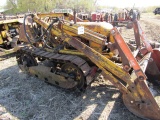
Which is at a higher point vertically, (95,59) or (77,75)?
(95,59)

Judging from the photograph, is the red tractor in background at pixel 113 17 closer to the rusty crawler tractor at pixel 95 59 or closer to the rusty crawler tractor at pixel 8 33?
the rusty crawler tractor at pixel 8 33

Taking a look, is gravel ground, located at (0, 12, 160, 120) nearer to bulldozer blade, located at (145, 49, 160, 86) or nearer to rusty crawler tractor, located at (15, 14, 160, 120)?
rusty crawler tractor, located at (15, 14, 160, 120)

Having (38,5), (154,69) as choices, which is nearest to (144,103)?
(154,69)

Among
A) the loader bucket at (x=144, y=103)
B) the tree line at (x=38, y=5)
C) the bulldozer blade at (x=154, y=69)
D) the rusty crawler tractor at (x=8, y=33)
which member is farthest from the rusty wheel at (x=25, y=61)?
the tree line at (x=38, y=5)

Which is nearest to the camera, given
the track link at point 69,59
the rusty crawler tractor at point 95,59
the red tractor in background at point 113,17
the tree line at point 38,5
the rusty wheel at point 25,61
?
the rusty crawler tractor at point 95,59

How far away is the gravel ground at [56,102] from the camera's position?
144 inches

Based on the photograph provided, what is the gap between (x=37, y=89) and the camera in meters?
4.73

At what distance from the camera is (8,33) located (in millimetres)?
7910

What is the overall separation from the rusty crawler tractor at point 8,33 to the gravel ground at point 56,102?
2.97m

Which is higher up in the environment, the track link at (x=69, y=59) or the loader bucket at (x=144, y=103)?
the track link at (x=69, y=59)

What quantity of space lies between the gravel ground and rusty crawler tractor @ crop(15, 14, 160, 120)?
254 millimetres

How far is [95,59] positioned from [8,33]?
5.58 m

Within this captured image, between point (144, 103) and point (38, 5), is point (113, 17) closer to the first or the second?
point (144, 103)

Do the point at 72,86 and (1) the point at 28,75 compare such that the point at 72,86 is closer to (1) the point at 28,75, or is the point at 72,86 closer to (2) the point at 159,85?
(1) the point at 28,75
